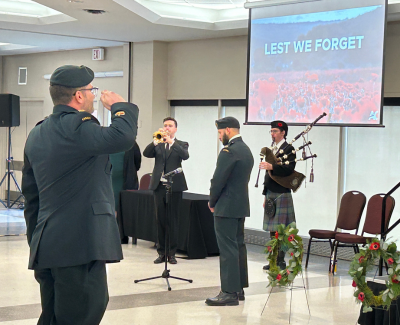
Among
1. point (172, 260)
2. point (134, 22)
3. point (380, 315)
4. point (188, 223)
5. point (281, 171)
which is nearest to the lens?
point (380, 315)

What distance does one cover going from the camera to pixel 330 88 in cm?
721

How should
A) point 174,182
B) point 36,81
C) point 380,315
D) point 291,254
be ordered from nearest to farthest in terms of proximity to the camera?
point 380,315 < point 291,254 < point 174,182 < point 36,81

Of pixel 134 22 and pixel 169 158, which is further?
pixel 134 22

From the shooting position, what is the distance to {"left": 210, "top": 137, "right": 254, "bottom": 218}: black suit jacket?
4934 millimetres

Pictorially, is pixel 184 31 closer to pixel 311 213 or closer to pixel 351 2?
pixel 351 2

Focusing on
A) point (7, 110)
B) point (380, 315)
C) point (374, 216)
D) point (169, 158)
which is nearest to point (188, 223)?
point (169, 158)

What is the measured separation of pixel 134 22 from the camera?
780 cm

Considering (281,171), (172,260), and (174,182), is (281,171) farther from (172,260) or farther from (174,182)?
(172,260)

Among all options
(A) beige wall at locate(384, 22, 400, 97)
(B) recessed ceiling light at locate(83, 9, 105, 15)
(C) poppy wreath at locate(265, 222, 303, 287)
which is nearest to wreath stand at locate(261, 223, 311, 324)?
(C) poppy wreath at locate(265, 222, 303, 287)

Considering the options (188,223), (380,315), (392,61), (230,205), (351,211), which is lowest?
(380,315)

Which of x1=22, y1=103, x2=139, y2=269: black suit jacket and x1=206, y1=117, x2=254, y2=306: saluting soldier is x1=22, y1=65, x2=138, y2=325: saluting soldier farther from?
x1=206, y1=117, x2=254, y2=306: saluting soldier

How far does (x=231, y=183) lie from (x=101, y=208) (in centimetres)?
257

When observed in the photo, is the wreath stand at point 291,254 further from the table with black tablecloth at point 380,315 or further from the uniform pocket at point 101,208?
the uniform pocket at point 101,208

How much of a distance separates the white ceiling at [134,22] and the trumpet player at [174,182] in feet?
5.39
